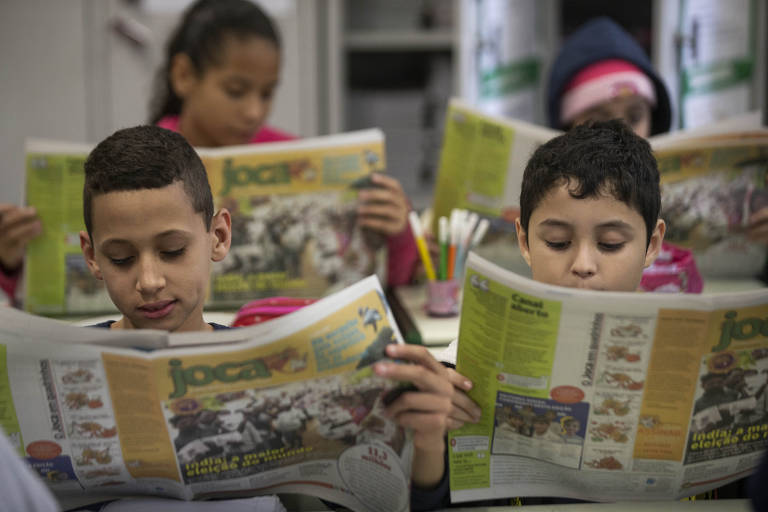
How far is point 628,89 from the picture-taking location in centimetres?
176

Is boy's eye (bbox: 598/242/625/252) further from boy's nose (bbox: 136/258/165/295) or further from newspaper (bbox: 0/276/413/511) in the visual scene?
boy's nose (bbox: 136/258/165/295)

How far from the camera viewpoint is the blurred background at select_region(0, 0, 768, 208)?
9.28 ft

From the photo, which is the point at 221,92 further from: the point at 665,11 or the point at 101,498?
the point at 665,11

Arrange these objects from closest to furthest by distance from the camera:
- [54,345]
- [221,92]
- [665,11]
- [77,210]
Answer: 1. [54,345]
2. [77,210]
3. [221,92]
4. [665,11]

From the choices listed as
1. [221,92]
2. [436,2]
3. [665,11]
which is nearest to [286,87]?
[436,2]

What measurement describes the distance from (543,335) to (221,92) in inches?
45.7

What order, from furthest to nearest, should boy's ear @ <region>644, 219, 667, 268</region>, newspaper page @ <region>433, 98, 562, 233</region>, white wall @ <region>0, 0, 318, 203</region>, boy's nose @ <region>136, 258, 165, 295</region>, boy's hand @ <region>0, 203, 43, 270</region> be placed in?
white wall @ <region>0, 0, 318, 203</region>
newspaper page @ <region>433, 98, 562, 233</region>
boy's hand @ <region>0, 203, 43, 270</region>
boy's ear @ <region>644, 219, 667, 268</region>
boy's nose @ <region>136, 258, 165, 295</region>

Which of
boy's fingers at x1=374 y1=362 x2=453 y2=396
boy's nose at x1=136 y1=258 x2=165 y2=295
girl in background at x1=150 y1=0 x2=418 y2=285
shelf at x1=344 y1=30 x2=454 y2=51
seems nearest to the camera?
boy's fingers at x1=374 y1=362 x2=453 y2=396

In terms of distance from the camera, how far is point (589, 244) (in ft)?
3.00

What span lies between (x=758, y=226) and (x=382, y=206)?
80 centimetres

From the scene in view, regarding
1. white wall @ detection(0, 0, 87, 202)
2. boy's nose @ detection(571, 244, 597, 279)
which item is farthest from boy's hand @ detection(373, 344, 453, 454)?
white wall @ detection(0, 0, 87, 202)

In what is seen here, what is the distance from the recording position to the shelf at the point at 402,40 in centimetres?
293

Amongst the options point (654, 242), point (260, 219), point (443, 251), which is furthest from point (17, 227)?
point (654, 242)

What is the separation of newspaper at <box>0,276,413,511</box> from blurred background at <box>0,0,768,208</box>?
2.10 meters
